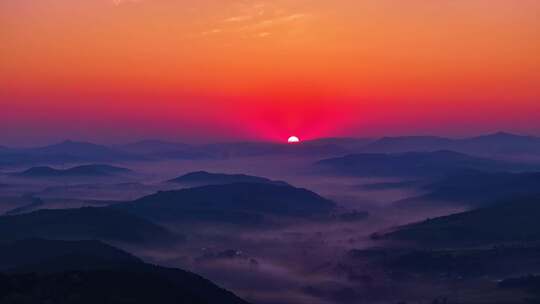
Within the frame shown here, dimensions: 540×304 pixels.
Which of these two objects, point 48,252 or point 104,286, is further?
point 48,252

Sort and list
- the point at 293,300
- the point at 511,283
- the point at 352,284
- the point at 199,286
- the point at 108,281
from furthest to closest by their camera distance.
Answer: the point at 352,284
the point at 511,283
the point at 293,300
the point at 199,286
the point at 108,281

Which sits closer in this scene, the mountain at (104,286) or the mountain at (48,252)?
the mountain at (104,286)

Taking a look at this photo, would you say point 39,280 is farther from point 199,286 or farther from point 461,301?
point 461,301

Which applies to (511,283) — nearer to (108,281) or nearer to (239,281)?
(239,281)

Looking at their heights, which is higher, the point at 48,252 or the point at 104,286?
the point at 48,252

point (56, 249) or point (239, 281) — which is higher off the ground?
point (56, 249)

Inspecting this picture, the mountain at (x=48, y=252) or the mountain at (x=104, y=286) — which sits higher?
the mountain at (x=48, y=252)

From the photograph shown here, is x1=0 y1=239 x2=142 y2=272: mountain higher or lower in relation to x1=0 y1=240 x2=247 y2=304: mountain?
higher

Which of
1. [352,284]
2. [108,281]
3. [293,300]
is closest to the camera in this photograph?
[108,281]

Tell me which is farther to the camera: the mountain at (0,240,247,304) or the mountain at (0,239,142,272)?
the mountain at (0,239,142,272)

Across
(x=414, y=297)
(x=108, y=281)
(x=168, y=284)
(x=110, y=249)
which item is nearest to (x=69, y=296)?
(x=108, y=281)

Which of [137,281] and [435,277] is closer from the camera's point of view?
[137,281]
